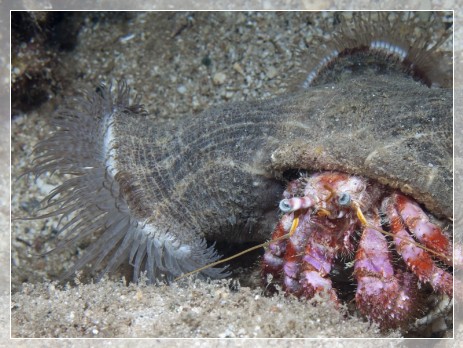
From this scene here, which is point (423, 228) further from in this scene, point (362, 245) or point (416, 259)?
point (362, 245)

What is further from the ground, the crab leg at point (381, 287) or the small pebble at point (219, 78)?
the small pebble at point (219, 78)

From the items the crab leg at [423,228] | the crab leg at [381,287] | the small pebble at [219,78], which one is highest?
the small pebble at [219,78]

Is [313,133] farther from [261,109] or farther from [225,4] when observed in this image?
[225,4]

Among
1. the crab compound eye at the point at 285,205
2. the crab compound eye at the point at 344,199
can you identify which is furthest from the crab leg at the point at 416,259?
the crab compound eye at the point at 285,205

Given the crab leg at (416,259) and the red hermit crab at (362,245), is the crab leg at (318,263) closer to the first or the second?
the red hermit crab at (362,245)

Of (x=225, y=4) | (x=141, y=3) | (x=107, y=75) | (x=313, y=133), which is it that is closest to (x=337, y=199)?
(x=313, y=133)

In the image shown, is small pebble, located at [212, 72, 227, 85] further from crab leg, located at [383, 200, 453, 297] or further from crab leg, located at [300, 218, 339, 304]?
crab leg, located at [383, 200, 453, 297]

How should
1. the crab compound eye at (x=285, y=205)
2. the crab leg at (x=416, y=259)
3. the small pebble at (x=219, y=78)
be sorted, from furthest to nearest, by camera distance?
the small pebble at (x=219, y=78) < the crab compound eye at (x=285, y=205) < the crab leg at (x=416, y=259)
